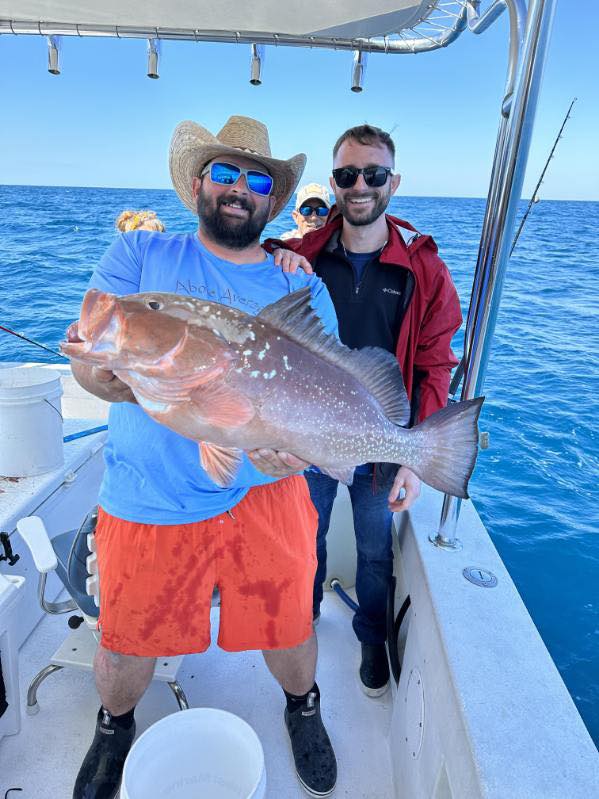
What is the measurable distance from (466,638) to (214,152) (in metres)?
2.12

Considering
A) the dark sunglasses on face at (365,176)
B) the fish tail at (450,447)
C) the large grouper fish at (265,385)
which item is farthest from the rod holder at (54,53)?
the fish tail at (450,447)

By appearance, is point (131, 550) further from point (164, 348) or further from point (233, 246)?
point (233, 246)

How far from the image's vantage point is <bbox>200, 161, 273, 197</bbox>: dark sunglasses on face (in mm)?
2168

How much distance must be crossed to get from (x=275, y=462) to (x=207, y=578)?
0.67 meters

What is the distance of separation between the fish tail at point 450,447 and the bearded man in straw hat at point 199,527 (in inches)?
24.8

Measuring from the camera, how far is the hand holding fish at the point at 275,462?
1722 millimetres

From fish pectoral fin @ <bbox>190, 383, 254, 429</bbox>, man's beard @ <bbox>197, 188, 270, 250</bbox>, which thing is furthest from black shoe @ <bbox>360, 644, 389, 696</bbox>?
man's beard @ <bbox>197, 188, 270, 250</bbox>

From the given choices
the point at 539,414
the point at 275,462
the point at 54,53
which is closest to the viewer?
the point at 275,462

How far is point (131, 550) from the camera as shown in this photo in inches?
79.4

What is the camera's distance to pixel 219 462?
5.36 feet

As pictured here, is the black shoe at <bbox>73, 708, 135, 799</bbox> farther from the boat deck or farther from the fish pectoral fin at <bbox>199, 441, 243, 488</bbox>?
the fish pectoral fin at <bbox>199, 441, 243, 488</bbox>

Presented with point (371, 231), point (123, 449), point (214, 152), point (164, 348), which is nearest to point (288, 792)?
point (123, 449)

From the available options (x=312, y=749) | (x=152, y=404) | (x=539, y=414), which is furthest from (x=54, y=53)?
(x=539, y=414)

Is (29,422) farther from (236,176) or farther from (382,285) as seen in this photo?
(382,285)
